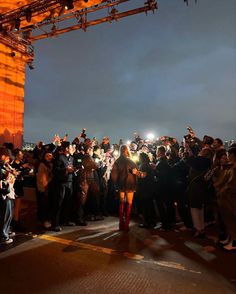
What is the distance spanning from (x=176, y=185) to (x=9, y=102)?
11.3 metres

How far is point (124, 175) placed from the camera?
7008mm

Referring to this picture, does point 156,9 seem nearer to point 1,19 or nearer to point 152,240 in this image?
point 1,19

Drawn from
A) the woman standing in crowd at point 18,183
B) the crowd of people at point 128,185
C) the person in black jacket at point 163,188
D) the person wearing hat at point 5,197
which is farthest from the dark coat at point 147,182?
the person wearing hat at point 5,197

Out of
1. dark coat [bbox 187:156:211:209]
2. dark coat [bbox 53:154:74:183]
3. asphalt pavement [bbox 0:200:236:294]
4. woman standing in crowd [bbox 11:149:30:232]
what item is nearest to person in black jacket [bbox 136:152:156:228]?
asphalt pavement [bbox 0:200:236:294]

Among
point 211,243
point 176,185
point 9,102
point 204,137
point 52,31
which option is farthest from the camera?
point 9,102

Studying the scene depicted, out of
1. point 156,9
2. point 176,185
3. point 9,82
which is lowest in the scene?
point 176,185

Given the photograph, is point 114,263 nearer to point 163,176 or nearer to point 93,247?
point 93,247

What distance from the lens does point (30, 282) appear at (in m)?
4.12

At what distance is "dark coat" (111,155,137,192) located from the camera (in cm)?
701

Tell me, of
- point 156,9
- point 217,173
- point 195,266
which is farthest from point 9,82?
point 195,266

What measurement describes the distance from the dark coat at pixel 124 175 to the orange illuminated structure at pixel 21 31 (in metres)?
6.20

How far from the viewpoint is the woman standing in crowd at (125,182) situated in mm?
7008

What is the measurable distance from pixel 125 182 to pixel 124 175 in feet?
0.57

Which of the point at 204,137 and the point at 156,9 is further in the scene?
the point at 156,9
